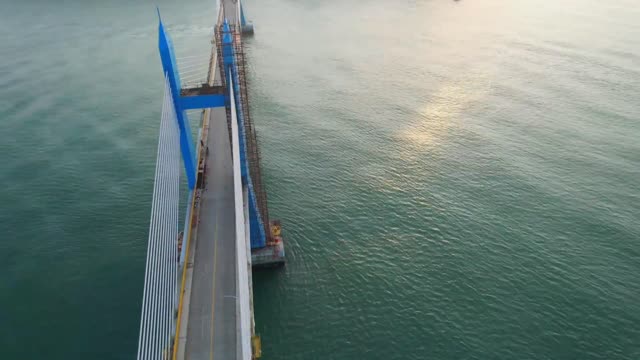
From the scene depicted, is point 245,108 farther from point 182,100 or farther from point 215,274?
point 215,274

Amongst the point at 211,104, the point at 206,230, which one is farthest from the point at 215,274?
the point at 211,104

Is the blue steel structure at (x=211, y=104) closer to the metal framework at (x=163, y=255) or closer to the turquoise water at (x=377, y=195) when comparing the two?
the metal framework at (x=163, y=255)

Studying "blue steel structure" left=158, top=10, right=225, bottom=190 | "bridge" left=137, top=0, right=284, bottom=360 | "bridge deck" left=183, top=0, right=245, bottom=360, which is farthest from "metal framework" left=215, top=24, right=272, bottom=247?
"bridge deck" left=183, top=0, right=245, bottom=360

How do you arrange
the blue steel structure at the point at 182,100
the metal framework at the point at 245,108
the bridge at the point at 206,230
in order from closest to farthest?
the bridge at the point at 206,230 → the blue steel structure at the point at 182,100 → the metal framework at the point at 245,108

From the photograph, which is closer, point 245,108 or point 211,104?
point 245,108

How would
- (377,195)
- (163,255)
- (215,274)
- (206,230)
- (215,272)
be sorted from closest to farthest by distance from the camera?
1. (163,255)
2. (215,274)
3. (215,272)
4. (206,230)
5. (377,195)

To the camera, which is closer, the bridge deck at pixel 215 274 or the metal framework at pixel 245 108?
the bridge deck at pixel 215 274

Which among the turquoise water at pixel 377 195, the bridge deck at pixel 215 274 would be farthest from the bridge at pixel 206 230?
the turquoise water at pixel 377 195
